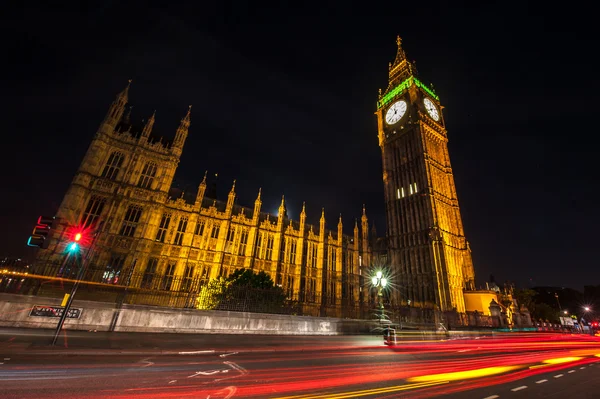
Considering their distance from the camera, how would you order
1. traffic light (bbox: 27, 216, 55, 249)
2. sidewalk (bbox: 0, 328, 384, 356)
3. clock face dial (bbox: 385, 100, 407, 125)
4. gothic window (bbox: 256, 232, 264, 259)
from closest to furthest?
sidewalk (bbox: 0, 328, 384, 356) < traffic light (bbox: 27, 216, 55, 249) < gothic window (bbox: 256, 232, 264, 259) < clock face dial (bbox: 385, 100, 407, 125)

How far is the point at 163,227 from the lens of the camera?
31.8 meters

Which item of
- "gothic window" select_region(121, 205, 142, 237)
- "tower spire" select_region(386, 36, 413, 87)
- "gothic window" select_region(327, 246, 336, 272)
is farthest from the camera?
"tower spire" select_region(386, 36, 413, 87)

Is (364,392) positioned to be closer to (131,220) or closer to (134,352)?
(134,352)

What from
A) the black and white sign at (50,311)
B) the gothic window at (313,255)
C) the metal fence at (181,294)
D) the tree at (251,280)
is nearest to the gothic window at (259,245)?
the gothic window at (313,255)

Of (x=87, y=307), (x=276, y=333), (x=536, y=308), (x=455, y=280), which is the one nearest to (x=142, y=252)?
(x=87, y=307)

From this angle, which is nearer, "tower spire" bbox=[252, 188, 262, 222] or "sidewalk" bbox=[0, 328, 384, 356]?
"sidewalk" bbox=[0, 328, 384, 356]

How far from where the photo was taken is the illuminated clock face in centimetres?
5217

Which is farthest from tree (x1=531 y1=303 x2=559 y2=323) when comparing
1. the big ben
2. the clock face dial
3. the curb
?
the curb

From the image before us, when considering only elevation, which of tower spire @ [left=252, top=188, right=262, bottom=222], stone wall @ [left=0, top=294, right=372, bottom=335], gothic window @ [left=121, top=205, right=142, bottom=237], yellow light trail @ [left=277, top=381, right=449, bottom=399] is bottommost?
yellow light trail @ [left=277, top=381, right=449, bottom=399]

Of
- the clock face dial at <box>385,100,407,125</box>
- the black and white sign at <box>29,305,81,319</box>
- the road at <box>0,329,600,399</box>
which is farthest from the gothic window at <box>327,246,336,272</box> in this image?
the black and white sign at <box>29,305,81,319</box>

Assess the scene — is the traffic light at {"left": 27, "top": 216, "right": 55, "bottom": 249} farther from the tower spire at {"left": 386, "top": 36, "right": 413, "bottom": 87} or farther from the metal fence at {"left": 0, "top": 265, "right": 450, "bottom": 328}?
the tower spire at {"left": 386, "top": 36, "right": 413, "bottom": 87}

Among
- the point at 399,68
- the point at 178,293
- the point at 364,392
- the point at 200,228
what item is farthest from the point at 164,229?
the point at 399,68

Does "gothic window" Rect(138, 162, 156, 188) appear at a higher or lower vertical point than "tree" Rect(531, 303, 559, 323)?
higher

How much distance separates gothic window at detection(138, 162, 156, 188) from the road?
23310 mm
